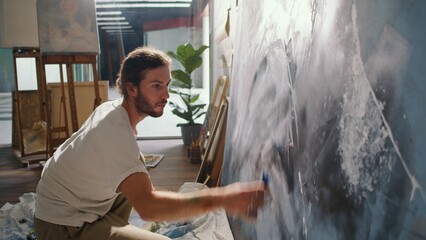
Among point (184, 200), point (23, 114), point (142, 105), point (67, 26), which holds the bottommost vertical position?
point (23, 114)

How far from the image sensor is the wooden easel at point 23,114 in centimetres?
458

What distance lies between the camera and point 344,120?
772 millimetres

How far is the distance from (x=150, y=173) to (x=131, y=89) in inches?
101

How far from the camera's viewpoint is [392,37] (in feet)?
2.03

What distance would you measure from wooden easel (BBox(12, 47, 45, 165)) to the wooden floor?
0.37ft

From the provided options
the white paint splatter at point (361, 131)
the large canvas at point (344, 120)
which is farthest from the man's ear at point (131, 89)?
the white paint splatter at point (361, 131)

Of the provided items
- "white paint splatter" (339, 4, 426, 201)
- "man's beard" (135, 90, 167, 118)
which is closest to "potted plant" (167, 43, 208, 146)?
"man's beard" (135, 90, 167, 118)

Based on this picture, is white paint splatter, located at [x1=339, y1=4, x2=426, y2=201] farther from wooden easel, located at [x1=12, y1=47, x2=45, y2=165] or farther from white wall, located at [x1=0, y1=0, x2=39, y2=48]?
white wall, located at [x1=0, y1=0, x2=39, y2=48]

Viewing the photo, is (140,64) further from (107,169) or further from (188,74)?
(188,74)

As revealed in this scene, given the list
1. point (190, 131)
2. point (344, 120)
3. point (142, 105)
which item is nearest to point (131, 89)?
point (142, 105)

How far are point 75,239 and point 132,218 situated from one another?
1237mm

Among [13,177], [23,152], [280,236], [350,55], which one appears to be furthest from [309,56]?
[23,152]

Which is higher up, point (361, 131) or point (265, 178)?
point (361, 131)

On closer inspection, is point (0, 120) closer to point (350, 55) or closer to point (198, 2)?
point (198, 2)
